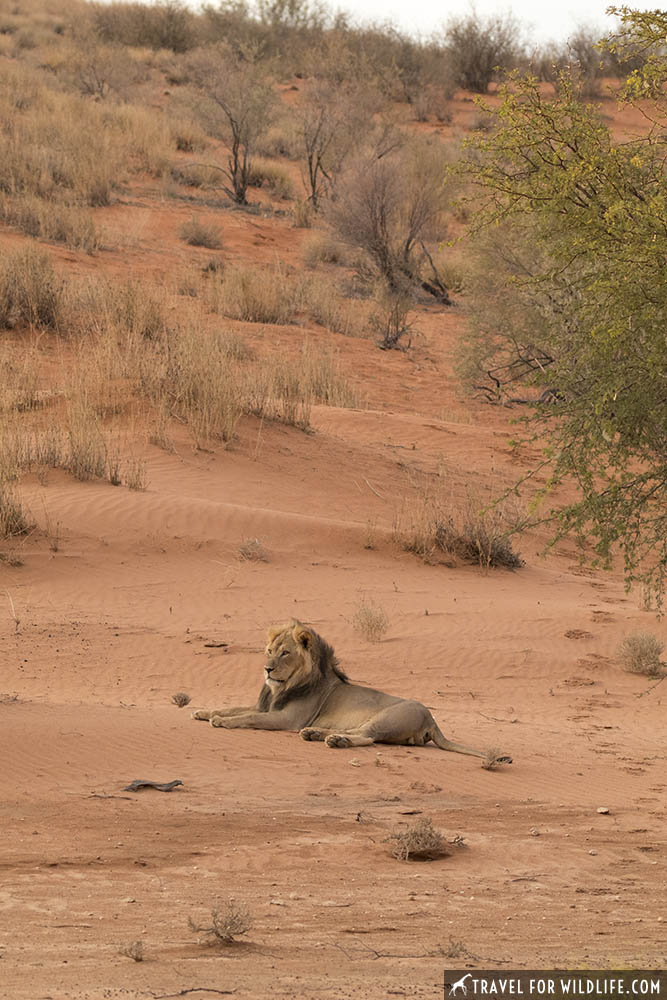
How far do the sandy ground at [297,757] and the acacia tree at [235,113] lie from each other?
64.8 ft

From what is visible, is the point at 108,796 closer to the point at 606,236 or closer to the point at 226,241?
the point at 606,236

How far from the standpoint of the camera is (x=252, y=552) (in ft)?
44.2

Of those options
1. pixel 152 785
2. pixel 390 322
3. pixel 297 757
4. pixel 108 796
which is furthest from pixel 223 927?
pixel 390 322

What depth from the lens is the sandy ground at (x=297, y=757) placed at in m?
4.86

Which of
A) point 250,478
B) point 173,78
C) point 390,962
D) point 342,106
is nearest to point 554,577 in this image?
point 250,478

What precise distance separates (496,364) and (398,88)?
3326cm

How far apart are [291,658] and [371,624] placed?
3289mm

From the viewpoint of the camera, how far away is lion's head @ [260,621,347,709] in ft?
27.1

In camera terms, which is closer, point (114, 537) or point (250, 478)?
point (114, 537)

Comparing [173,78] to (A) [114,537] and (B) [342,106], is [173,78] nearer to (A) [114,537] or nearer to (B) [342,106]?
(B) [342,106]

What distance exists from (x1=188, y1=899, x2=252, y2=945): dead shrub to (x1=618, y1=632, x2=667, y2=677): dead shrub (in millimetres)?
7077

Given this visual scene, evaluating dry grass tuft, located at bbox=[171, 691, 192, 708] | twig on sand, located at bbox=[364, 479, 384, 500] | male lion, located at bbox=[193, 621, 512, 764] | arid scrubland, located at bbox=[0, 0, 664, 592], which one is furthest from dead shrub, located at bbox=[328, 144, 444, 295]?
male lion, located at bbox=[193, 621, 512, 764]

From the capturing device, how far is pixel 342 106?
123 ft

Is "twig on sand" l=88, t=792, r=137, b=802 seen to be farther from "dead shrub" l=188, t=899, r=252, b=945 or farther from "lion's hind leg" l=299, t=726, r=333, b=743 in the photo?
"dead shrub" l=188, t=899, r=252, b=945
